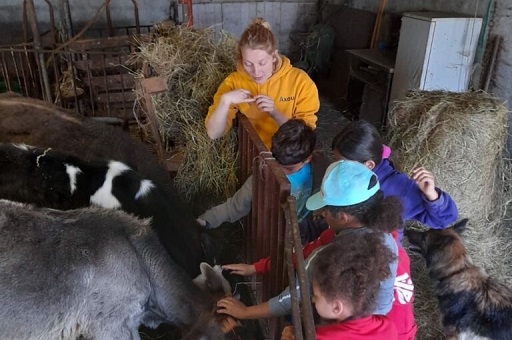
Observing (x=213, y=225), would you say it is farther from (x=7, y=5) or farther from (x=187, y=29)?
(x=7, y=5)

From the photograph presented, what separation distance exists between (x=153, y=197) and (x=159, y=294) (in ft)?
3.13

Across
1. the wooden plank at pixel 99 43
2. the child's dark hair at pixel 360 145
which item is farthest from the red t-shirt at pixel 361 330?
the wooden plank at pixel 99 43

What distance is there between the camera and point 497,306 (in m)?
3.46

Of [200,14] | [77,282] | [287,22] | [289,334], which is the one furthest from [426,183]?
[287,22]

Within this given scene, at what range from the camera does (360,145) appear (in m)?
2.85

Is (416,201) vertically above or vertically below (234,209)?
above

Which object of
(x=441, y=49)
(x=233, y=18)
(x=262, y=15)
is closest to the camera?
(x=441, y=49)

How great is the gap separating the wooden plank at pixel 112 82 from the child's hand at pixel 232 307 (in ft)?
13.7

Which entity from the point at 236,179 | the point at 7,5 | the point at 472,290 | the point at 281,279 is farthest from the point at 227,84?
the point at 7,5

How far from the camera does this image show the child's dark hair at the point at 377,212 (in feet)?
7.66

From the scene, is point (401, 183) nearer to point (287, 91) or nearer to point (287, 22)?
point (287, 91)

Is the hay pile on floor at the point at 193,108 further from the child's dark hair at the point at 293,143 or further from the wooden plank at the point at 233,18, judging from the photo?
the wooden plank at the point at 233,18

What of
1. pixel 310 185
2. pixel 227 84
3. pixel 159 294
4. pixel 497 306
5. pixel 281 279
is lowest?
pixel 497 306

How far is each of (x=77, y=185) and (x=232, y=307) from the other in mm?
1966
